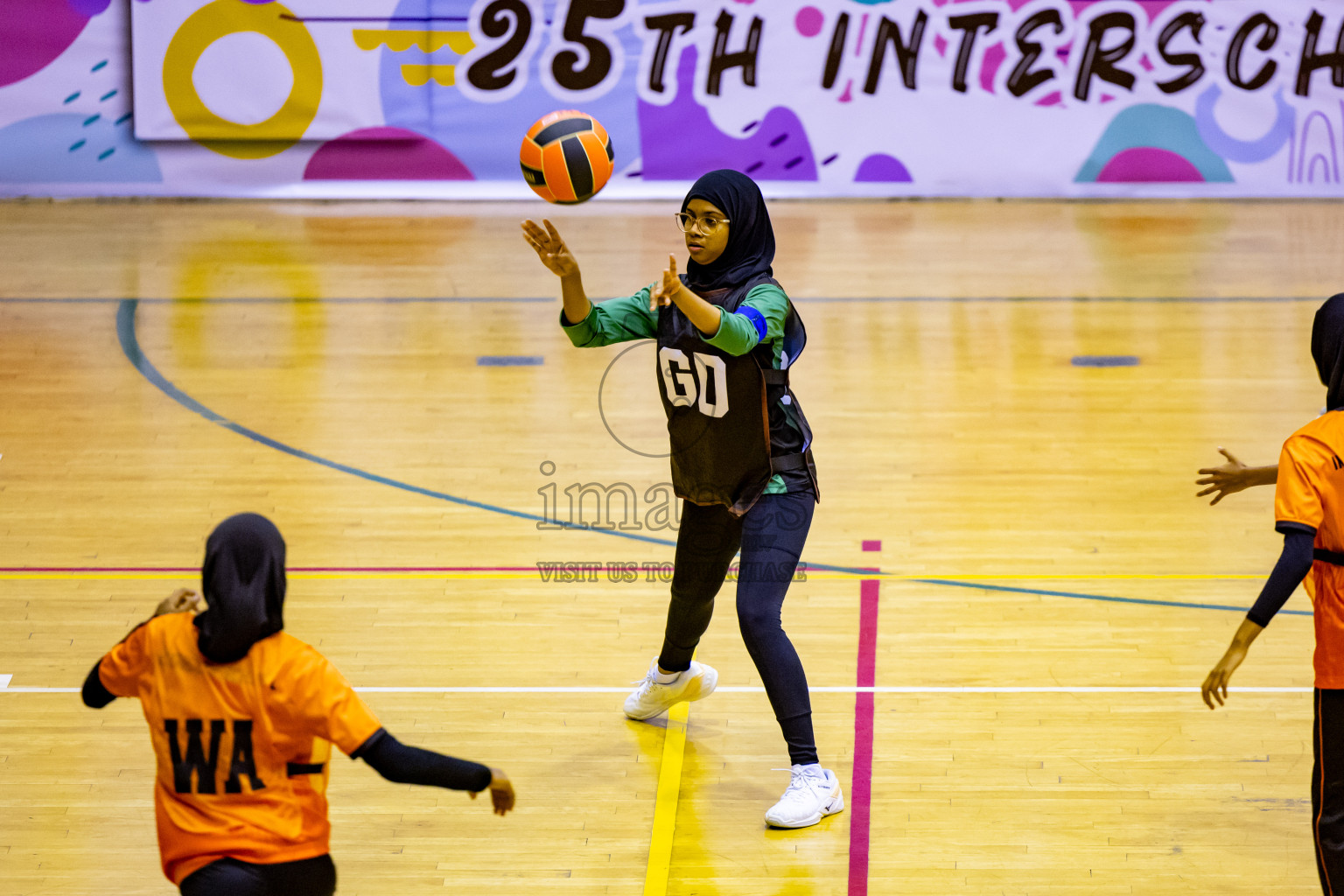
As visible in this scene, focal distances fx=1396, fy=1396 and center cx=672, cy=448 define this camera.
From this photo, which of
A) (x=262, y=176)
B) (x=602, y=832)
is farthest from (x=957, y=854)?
(x=262, y=176)

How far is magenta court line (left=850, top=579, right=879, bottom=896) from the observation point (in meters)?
4.18

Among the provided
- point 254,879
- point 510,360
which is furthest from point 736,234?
point 510,360

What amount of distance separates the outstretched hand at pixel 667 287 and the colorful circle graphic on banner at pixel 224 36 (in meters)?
10.5

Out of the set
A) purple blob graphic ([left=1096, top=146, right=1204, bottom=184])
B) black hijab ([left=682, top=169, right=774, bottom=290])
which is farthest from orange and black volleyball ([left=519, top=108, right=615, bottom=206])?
purple blob graphic ([left=1096, top=146, right=1204, bottom=184])

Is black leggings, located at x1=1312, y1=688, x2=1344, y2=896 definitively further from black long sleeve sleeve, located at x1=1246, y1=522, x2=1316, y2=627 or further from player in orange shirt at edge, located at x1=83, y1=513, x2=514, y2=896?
player in orange shirt at edge, located at x1=83, y1=513, x2=514, y2=896

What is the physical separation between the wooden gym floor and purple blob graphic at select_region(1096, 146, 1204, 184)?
151 centimetres

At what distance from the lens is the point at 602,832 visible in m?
4.37

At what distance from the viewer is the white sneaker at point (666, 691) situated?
16.3 ft

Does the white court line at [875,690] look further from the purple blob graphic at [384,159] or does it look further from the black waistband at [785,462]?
the purple blob graphic at [384,159]

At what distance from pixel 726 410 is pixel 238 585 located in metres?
1.84

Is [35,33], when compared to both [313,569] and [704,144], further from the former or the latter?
[313,569]

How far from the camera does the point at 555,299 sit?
34.6 ft

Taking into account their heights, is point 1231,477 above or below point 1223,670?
above

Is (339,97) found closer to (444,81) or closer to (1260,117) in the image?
(444,81)
